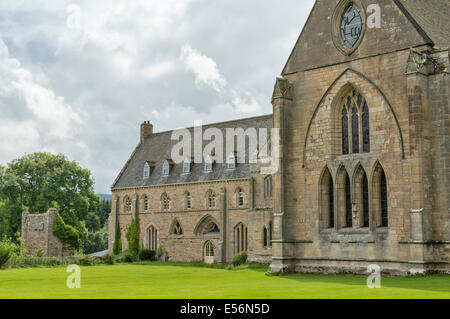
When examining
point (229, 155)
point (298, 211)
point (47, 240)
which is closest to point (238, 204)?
point (229, 155)

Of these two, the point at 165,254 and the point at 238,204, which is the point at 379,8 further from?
the point at 165,254

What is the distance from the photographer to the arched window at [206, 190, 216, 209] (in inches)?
2292

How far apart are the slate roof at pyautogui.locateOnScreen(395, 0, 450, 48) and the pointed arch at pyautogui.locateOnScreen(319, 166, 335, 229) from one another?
8.04 m

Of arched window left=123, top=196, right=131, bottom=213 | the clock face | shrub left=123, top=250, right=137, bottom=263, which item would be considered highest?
the clock face

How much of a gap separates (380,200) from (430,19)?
929 centimetres

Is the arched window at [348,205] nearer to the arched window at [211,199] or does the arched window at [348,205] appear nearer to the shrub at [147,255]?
the arched window at [211,199]

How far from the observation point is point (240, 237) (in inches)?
2172

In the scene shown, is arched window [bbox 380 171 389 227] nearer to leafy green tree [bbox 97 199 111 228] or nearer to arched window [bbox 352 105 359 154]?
arched window [bbox 352 105 359 154]

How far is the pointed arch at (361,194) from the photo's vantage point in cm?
2927

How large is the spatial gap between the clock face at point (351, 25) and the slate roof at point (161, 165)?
24.8 metres

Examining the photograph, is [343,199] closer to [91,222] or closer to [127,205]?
[127,205]

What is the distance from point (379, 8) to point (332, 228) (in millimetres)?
10970

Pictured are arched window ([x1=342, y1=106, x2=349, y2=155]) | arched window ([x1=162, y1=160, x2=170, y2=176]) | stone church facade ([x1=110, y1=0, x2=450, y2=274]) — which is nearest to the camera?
stone church facade ([x1=110, y1=0, x2=450, y2=274])

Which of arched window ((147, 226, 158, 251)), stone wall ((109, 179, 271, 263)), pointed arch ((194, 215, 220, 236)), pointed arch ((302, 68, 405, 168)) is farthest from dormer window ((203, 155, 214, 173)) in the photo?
pointed arch ((302, 68, 405, 168))
